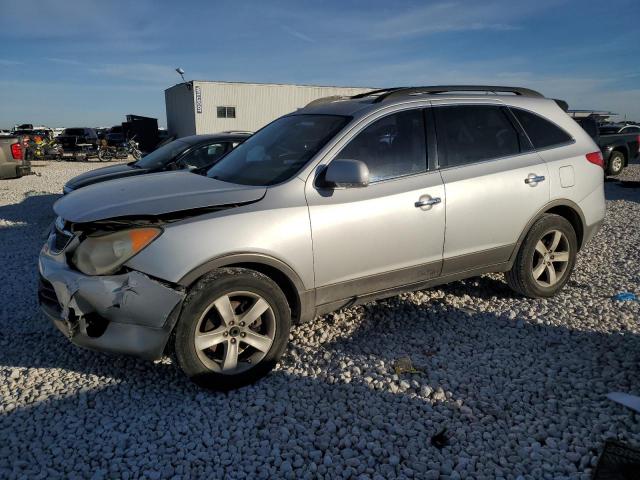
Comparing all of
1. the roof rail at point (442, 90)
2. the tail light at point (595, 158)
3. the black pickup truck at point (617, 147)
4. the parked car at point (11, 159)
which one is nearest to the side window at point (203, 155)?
the roof rail at point (442, 90)

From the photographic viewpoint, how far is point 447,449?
2.61 m

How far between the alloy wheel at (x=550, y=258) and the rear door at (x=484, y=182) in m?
0.41

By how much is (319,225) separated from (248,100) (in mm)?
26633

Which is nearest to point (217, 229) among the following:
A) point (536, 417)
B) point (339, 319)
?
point (339, 319)

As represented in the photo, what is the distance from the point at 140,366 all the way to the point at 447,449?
2187mm

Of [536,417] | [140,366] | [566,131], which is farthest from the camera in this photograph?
[566,131]

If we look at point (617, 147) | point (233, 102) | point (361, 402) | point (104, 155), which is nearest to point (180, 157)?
point (361, 402)

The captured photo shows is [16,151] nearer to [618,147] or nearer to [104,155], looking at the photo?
[104,155]

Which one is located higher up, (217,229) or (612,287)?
(217,229)

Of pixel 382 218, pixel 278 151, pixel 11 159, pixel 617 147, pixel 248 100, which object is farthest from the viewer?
pixel 248 100

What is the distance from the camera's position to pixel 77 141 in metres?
26.3

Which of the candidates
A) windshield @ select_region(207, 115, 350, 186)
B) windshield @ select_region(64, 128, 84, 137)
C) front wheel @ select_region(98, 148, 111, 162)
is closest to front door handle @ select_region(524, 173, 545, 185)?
windshield @ select_region(207, 115, 350, 186)

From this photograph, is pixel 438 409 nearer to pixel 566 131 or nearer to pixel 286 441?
pixel 286 441

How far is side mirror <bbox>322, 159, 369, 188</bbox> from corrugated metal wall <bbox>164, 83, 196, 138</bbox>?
1008 inches
